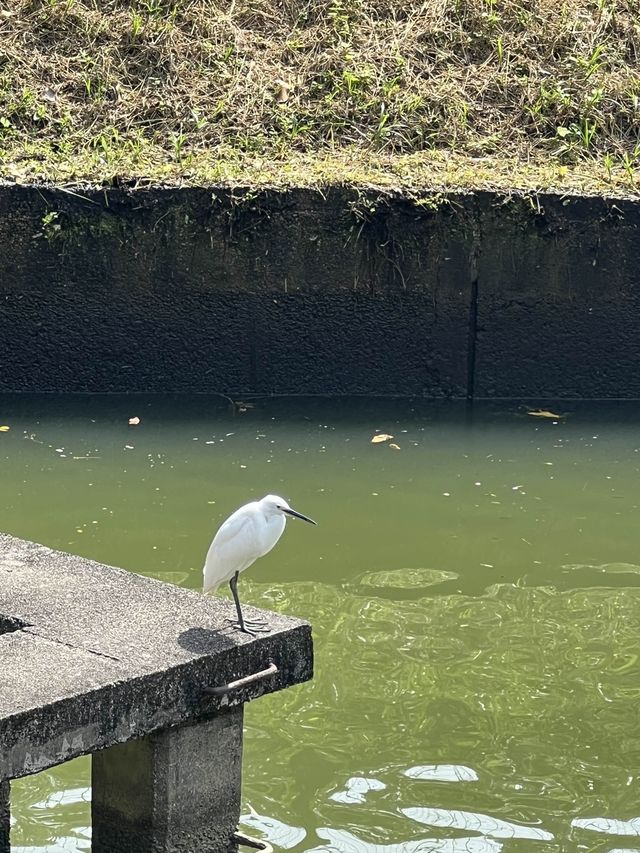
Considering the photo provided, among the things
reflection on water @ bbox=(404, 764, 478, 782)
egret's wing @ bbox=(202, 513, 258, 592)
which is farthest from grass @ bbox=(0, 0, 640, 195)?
egret's wing @ bbox=(202, 513, 258, 592)

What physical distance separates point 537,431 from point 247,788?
15.2 ft

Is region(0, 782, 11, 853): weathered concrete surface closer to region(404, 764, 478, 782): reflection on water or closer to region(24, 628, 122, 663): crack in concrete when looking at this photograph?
region(24, 628, 122, 663): crack in concrete

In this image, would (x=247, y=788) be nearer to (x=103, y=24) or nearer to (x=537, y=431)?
(x=537, y=431)

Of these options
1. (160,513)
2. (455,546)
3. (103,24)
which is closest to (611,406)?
(455,546)

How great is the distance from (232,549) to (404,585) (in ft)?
7.67

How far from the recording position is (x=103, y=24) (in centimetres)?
1149

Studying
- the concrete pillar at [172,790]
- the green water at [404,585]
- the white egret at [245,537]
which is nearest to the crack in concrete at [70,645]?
the concrete pillar at [172,790]

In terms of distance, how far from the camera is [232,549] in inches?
169

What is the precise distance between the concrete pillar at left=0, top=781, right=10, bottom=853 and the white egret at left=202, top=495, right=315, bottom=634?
32.9 inches

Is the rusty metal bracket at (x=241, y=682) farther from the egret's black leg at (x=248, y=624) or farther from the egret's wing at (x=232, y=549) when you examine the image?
the egret's wing at (x=232, y=549)

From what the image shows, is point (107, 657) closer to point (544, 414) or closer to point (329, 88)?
point (544, 414)

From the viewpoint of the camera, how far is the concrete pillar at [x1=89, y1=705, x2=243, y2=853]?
12.4 ft

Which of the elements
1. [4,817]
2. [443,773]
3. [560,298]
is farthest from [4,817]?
[560,298]

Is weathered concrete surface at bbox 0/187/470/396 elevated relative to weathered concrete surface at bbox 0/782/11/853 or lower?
elevated
